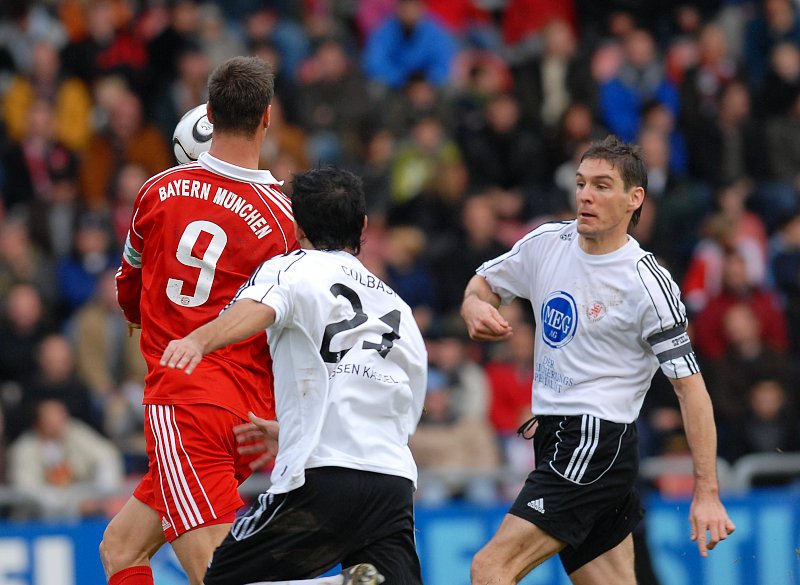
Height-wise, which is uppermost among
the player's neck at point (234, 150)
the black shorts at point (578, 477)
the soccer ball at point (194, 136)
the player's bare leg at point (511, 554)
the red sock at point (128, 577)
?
the soccer ball at point (194, 136)

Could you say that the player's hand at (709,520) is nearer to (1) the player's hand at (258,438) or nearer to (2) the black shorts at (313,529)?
(2) the black shorts at (313,529)

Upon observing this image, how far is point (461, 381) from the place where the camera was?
504 inches

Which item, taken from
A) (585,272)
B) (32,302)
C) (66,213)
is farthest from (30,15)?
(585,272)

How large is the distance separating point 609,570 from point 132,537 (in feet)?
7.36

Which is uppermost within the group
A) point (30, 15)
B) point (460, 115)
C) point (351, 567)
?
point (30, 15)

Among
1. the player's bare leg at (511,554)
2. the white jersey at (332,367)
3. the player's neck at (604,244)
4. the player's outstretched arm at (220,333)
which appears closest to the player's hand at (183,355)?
the player's outstretched arm at (220,333)

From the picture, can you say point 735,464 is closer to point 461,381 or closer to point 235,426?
point 461,381

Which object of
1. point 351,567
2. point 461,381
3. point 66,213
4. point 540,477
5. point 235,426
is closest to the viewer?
point 351,567

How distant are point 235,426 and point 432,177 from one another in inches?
336

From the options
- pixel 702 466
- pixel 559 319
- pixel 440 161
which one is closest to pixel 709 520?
pixel 702 466

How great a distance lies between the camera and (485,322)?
691 centimetres

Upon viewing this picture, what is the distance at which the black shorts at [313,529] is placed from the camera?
227 inches

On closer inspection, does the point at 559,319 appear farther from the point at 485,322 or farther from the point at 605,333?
the point at 485,322

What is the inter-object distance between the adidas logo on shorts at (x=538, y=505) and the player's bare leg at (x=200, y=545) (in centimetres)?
141
